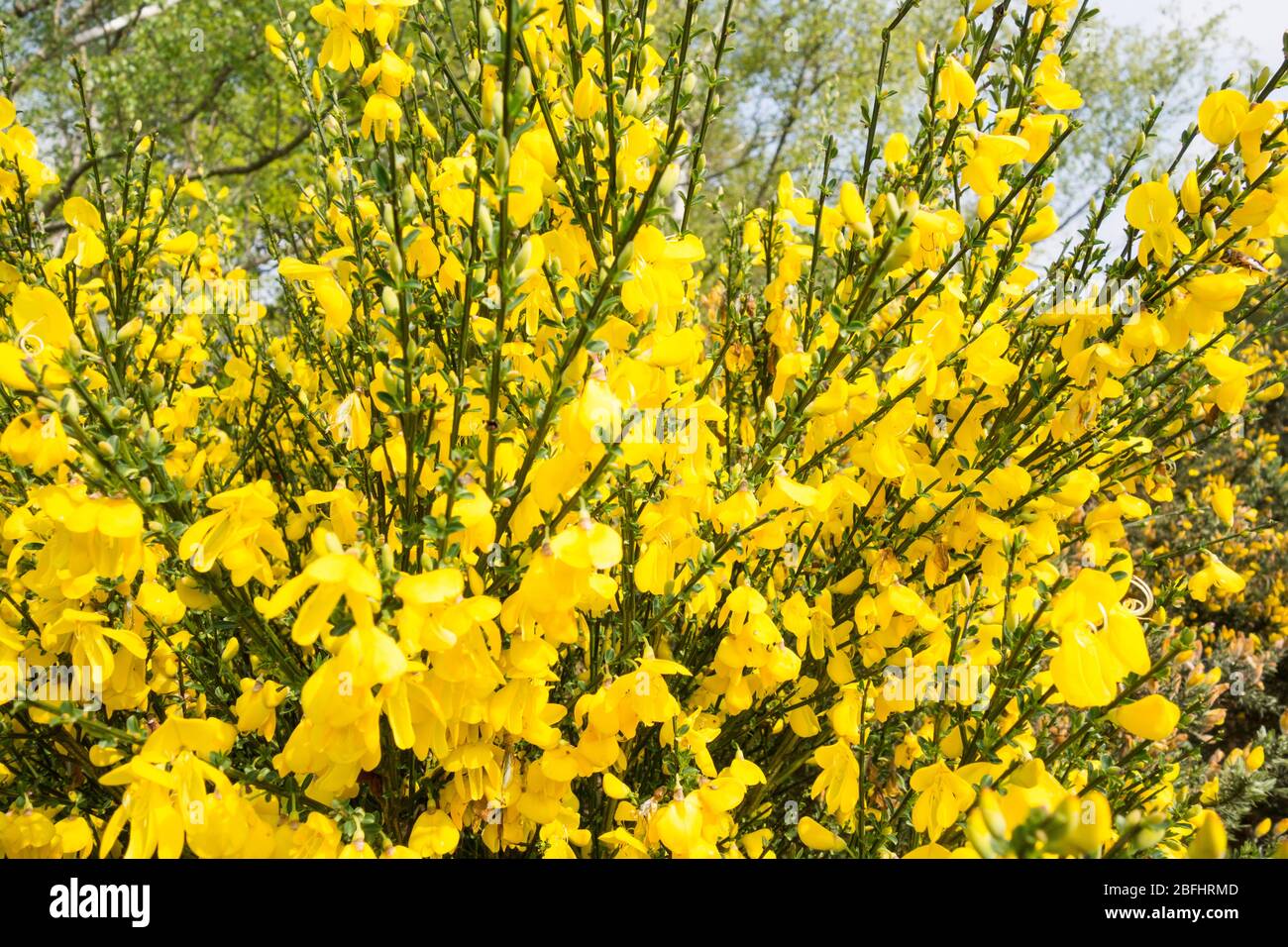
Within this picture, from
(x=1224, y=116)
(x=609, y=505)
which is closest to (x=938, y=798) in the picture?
(x=609, y=505)

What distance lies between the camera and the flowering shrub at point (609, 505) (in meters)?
0.94

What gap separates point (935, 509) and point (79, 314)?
183 cm

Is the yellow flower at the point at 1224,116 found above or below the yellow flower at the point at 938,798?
above

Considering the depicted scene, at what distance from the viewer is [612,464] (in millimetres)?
938

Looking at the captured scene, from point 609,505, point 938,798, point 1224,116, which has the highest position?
point 1224,116

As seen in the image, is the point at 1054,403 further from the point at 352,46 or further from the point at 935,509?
the point at 352,46

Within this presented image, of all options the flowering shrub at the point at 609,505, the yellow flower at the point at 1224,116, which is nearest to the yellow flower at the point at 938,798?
the flowering shrub at the point at 609,505

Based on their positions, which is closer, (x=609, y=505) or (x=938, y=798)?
(x=938, y=798)

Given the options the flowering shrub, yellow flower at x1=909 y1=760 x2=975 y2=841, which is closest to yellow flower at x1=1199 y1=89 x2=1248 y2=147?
the flowering shrub

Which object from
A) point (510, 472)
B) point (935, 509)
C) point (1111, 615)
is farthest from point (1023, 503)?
point (510, 472)

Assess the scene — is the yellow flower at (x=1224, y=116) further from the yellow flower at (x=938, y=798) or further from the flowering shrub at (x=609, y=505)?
the yellow flower at (x=938, y=798)

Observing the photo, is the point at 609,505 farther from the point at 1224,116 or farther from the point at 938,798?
the point at 1224,116

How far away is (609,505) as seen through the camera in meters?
1.32

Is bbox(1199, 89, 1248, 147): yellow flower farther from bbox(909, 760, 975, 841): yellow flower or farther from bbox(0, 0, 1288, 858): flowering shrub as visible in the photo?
bbox(909, 760, 975, 841): yellow flower
